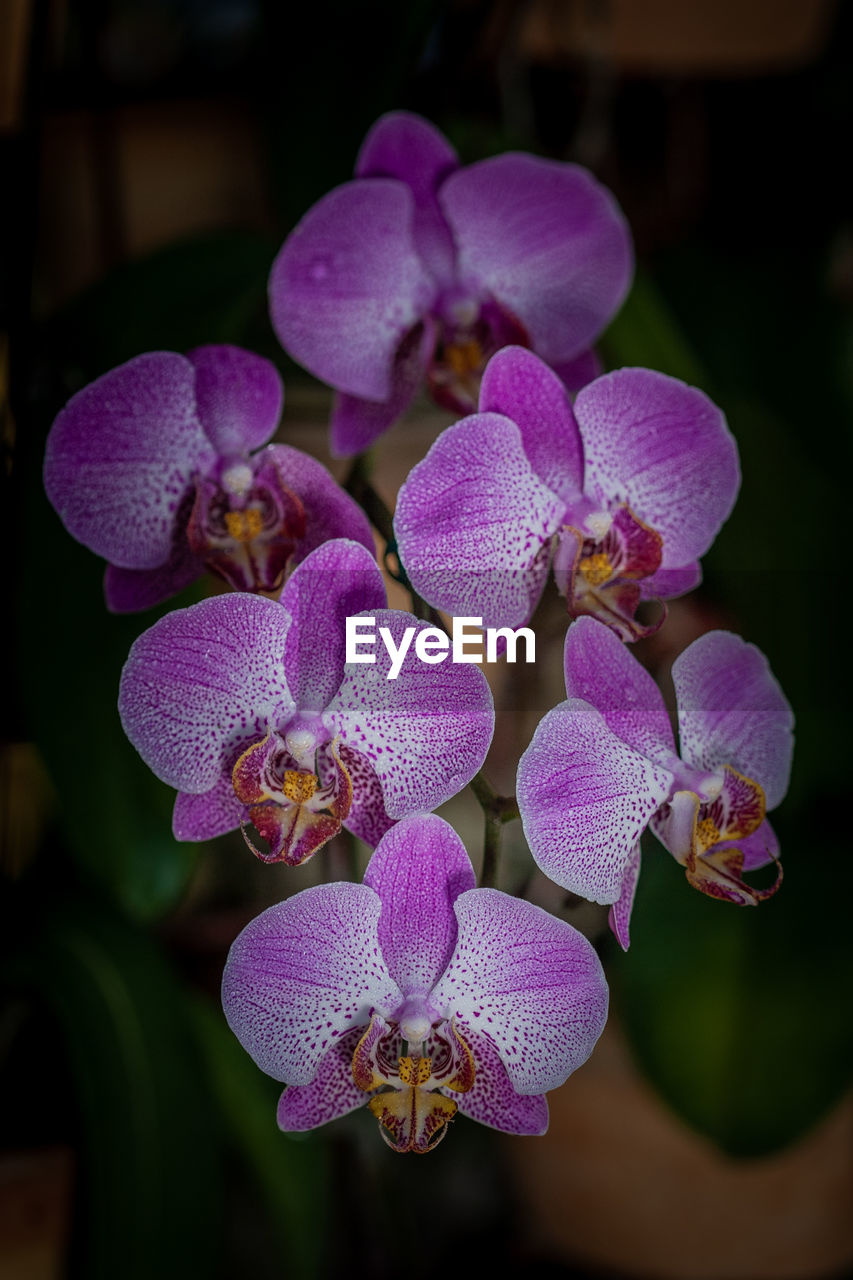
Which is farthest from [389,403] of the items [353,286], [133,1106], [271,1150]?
[271,1150]

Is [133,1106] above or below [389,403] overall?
below

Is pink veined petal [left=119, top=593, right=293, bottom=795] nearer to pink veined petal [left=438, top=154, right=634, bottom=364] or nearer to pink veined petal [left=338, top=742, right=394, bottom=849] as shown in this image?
pink veined petal [left=338, top=742, right=394, bottom=849]

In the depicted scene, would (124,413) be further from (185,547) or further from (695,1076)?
(695,1076)

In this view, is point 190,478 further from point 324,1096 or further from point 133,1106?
point 133,1106

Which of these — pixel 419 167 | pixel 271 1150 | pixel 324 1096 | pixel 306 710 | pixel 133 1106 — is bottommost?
pixel 271 1150

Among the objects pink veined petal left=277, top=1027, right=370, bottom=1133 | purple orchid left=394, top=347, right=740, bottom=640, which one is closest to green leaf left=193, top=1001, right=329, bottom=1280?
pink veined petal left=277, top=1027, right=370, bottom=1133

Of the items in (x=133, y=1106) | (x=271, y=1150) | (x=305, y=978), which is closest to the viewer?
(x=305, y=978)

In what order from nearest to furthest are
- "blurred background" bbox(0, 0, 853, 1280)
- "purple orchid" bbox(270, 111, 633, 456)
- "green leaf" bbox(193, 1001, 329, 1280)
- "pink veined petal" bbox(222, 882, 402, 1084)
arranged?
1. "pink veined petal" bbox(222, 882, 402, 1084)
2. "purple orchid" bbox(270, 111, 633, 456)
3. "blurred background" bbox(0, 0, 853, 1280)
4. "green leaf" bbox(193, 1001, 329, 1280)
